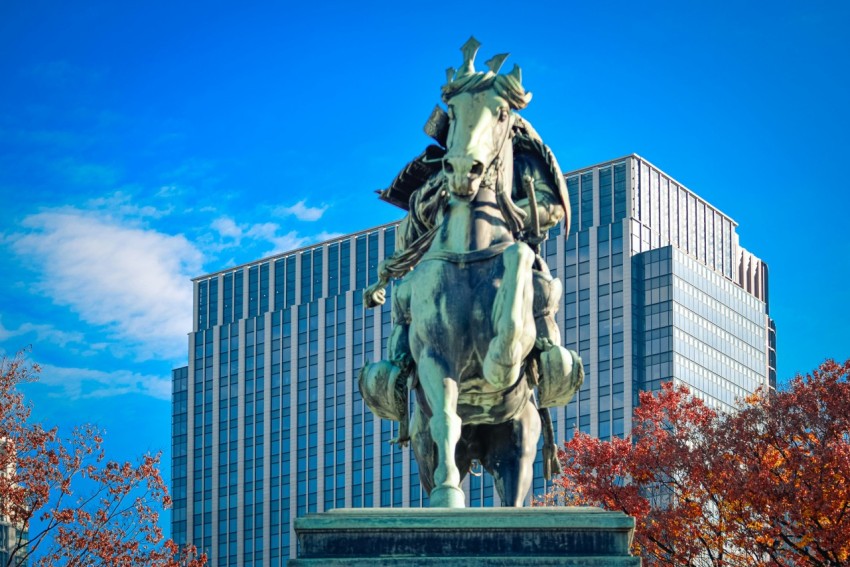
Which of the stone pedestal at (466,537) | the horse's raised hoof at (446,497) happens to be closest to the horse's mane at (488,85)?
the horse's raised hoof at (446,497)

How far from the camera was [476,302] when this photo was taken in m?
14.6

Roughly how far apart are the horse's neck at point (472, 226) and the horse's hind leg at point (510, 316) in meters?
0.42

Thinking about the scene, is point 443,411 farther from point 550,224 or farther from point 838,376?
point 838,376

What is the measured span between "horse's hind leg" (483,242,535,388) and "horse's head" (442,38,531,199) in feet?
2.58

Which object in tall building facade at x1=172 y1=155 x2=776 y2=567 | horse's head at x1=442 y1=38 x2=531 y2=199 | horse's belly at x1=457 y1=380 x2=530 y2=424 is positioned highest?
tall building facade at x1=172 y1=155 x2=776 y2=567

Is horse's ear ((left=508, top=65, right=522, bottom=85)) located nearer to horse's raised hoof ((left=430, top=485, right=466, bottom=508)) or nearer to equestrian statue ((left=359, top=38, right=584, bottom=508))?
equestrian statue ((left=359, top=38, right=584, bottom=508))

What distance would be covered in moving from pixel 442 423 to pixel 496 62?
10.7 ft

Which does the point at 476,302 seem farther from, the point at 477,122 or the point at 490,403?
the point at 477,122

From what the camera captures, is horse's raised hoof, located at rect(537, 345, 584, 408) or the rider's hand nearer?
horse's raised hoof, located at rect(537, 345, 584, 408)

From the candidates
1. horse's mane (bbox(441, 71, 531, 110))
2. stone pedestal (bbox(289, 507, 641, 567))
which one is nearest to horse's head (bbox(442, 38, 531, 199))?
horse's mane (bbox(441, 71, 531, 110))

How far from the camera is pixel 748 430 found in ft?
126

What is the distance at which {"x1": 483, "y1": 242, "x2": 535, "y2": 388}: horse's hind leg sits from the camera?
14406 millimetres

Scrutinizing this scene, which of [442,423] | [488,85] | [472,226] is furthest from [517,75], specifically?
[442,423]

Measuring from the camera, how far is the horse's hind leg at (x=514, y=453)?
50.0ft
